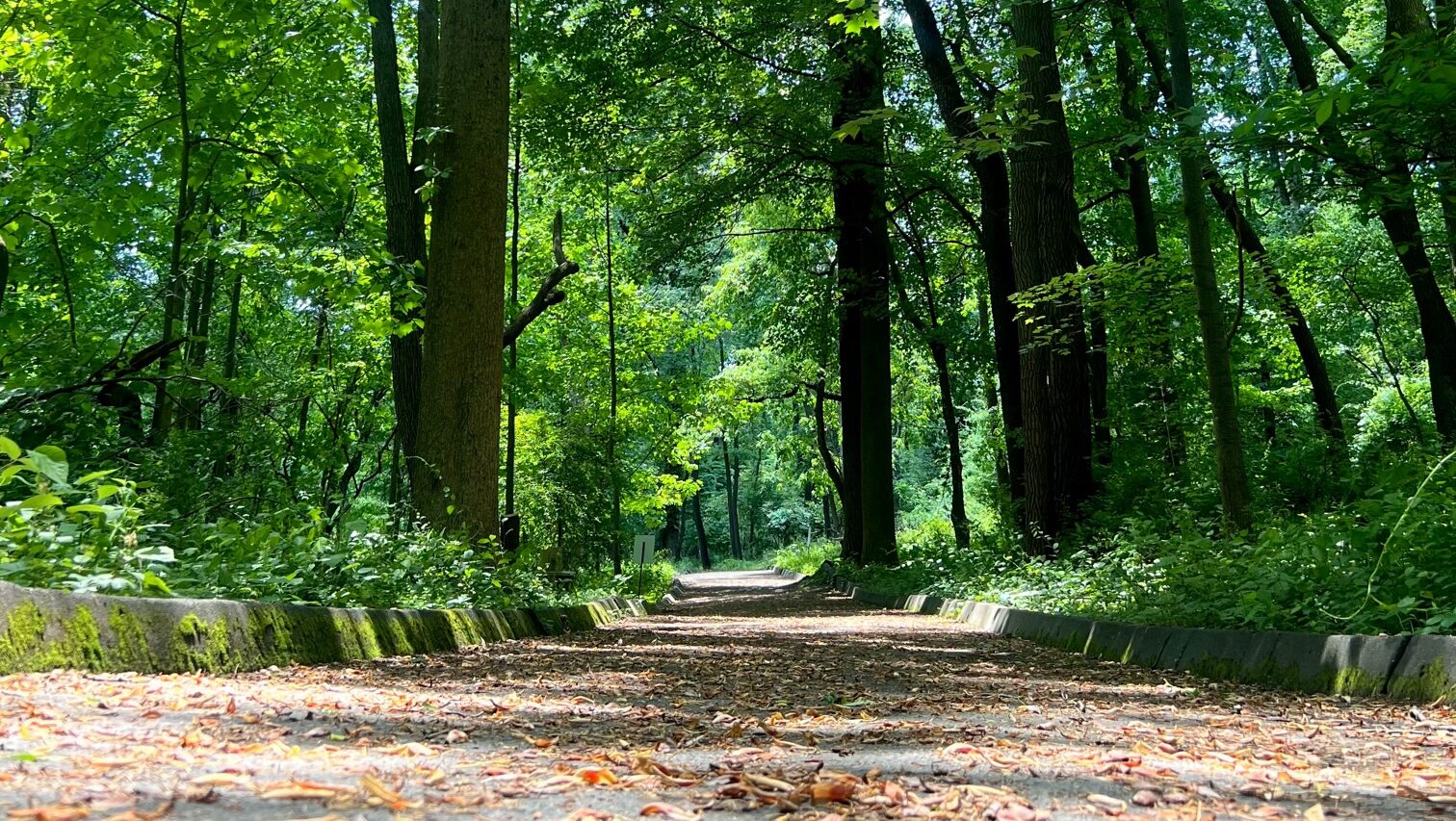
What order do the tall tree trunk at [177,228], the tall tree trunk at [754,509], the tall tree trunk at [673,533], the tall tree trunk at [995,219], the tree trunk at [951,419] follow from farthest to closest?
the tall tree trunk at [754,509], the tall tree trunk at [673,533], the tree trunk at [951,419], the tall tree trunk at [995,219], the tall tree trunk at [177,228]

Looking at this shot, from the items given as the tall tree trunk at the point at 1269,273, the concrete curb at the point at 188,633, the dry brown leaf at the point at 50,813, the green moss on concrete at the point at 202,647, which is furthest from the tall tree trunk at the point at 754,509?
the dry brown leaf at the point at 50,813

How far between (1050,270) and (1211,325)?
4092 millimetres

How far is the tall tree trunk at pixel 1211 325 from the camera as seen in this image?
8594 mm

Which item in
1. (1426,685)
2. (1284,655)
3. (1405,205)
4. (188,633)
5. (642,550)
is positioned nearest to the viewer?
(188,633)

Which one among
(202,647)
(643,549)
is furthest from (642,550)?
(202,647)

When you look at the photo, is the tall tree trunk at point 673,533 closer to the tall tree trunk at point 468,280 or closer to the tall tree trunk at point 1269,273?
the tall tree trunk at point 1269,273

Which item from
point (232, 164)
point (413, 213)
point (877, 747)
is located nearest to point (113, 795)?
point (877, 747)

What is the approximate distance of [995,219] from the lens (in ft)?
52.5

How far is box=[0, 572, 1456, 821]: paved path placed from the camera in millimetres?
2387

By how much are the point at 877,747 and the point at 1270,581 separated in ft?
12.0

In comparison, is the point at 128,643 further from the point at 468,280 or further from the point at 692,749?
the point at 468,280

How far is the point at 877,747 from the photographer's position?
3.51 meters

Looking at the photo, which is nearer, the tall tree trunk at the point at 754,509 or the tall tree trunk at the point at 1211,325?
the tall tree trunk at the point at 1211,325

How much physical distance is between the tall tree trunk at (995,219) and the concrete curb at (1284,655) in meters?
7.13
